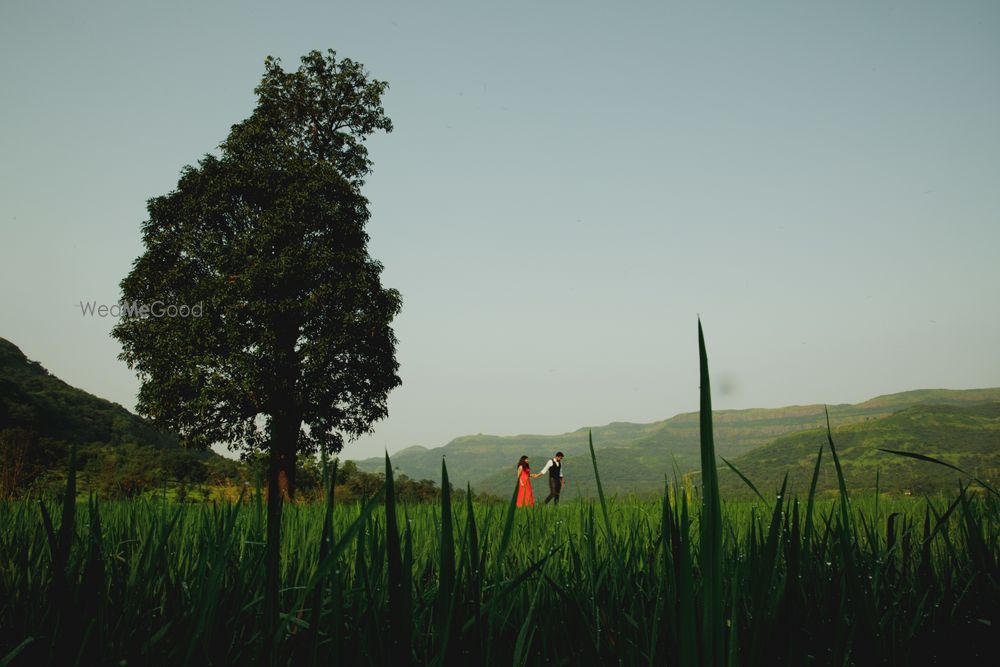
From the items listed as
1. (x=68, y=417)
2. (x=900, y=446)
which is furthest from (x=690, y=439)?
(x=68, y=417)

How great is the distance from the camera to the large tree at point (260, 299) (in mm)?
22609

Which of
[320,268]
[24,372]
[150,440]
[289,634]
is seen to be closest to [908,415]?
[320,268]

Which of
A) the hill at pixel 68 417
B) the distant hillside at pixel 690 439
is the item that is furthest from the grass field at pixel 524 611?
the distant hillside at pixel 690 439

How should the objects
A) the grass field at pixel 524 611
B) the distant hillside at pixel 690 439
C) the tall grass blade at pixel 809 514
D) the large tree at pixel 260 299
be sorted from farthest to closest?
1. the distant hillside at pixel 690 439
2. the large tree at pixel 260 299
3. the tall grass blade at pixel 809 514
4. the grass field at pixel 524 611

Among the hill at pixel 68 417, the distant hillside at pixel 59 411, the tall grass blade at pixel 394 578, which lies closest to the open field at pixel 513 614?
the tall grass blade at pixel 394 578

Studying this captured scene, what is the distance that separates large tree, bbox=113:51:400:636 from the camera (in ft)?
74.2

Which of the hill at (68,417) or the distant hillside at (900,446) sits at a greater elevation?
the hill at (68,417)

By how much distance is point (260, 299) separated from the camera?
905 inches

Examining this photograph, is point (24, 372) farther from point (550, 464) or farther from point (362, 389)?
point (550, 464)

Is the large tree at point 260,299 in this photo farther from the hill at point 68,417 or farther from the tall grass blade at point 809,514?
the tall grass blade at point 809,514

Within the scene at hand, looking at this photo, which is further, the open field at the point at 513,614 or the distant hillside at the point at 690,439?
the distant hillside at the point at 690,439

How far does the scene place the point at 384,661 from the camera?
77 centimetres

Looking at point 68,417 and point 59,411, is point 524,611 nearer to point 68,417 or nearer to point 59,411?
point 68,417

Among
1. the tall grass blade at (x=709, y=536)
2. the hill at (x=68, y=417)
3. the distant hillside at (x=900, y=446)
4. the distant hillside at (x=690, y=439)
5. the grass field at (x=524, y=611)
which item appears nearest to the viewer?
the tall grass blade at (x=709, y=536)
